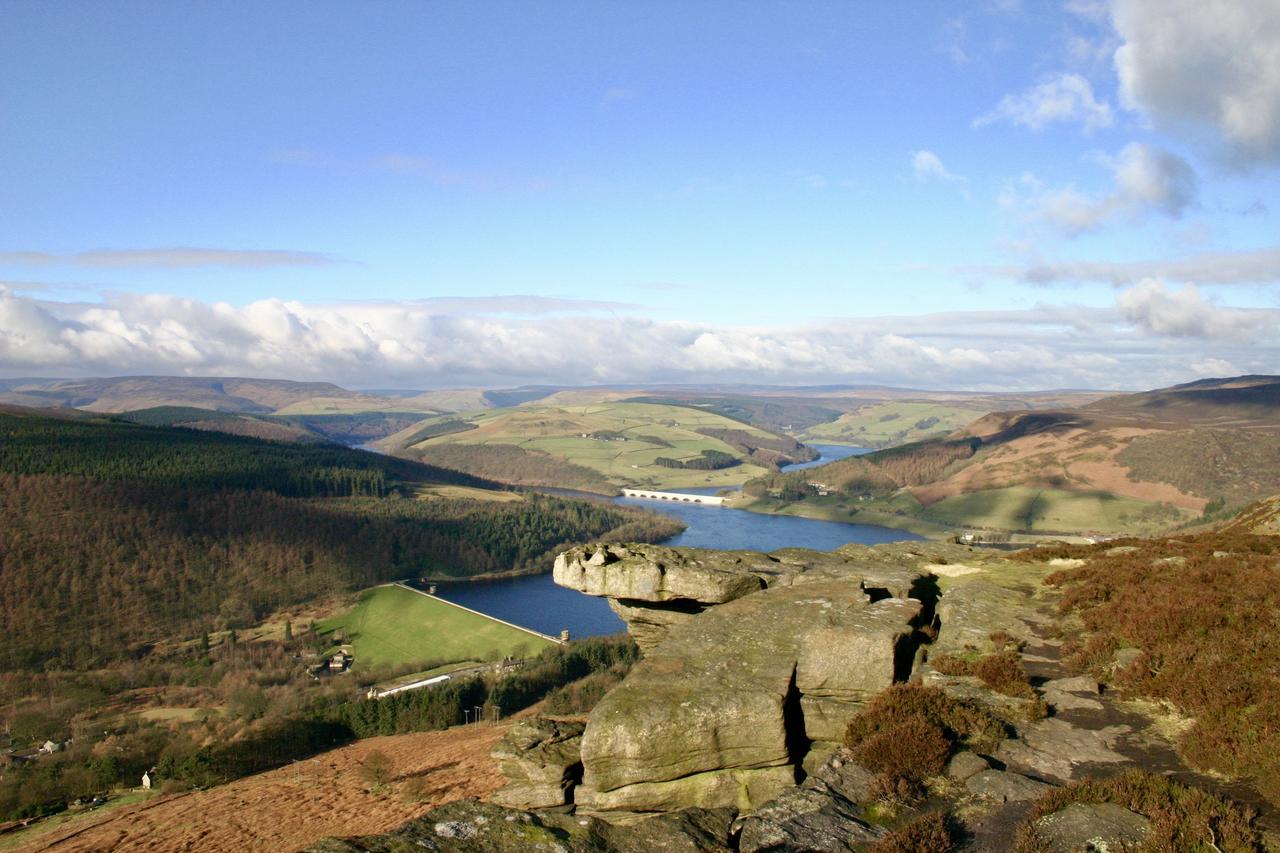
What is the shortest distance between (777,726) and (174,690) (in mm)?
124954

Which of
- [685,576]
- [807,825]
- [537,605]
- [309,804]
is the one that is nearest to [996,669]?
[807,825]

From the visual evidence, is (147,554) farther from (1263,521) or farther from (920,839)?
(1263,521)

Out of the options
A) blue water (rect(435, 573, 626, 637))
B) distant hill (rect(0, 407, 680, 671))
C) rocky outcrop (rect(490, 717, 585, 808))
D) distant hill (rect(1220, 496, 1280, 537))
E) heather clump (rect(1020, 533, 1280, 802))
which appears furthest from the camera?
blue water (rect(435, 573, 626, 637))

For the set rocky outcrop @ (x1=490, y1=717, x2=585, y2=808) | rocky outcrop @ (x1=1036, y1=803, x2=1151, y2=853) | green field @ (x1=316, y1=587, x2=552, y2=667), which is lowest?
green field @ (x1=316, y1=587, x2=552, y2=667)

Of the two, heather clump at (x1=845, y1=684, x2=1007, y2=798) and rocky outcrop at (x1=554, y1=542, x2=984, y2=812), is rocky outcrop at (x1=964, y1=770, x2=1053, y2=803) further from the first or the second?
rocky outcrop at (x1=554, y1=542, x2=984, y2=812)

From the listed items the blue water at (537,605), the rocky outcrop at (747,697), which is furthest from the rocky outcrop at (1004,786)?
the blue water at (537,605)

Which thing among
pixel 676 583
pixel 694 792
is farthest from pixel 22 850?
pixel 694 792

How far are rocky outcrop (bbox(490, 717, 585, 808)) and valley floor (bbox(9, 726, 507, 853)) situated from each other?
15.0 ft

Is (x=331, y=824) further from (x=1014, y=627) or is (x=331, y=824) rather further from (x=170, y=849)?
(x=1014, y=627)

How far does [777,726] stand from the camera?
14.4 m

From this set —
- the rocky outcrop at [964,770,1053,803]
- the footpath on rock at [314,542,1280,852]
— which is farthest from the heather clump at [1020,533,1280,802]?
the rocky outcrop at [964,770,1053,803]

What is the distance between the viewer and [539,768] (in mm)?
16906

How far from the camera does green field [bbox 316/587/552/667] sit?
119m

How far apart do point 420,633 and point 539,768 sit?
126248mm
